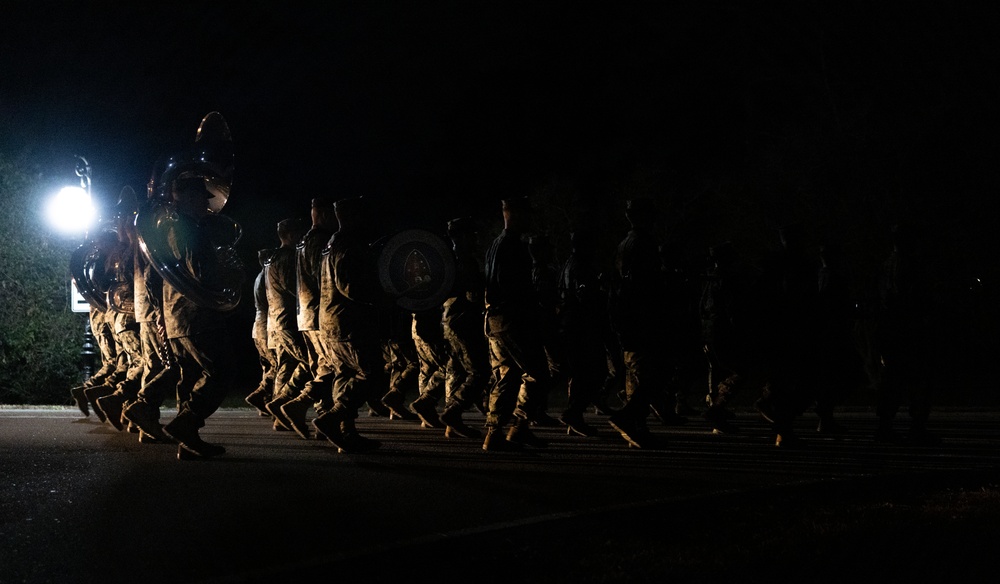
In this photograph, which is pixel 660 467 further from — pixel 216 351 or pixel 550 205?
pixel 550 205

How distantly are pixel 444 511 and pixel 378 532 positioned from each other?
27.8 inches

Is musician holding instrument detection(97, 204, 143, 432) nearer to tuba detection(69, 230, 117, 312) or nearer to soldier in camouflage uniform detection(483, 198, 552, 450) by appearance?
tuba detection(69, 230, 117, 312)

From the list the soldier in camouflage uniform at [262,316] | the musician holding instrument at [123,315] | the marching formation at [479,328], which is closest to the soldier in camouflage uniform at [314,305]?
the marching formation at [479,328]

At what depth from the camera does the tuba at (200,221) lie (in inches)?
382

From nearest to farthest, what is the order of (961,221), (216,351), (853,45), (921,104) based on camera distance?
(216,351) < (961,221) < (921,104) < (853,45)

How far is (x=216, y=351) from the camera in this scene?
970 centimetres

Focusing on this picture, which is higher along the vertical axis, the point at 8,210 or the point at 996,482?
the point at 8,210

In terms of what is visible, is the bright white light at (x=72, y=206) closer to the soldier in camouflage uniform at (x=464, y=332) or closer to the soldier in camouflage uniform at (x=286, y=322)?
the soldier in camouflage uniform at (x=286, y=322)

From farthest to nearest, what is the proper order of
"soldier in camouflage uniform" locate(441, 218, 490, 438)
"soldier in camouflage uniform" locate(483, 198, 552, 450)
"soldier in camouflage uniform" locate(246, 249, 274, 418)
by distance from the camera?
"soldier in camouflage uniform" locate(246, 249, 274, 418)
"soldier in camouflage uniform" locate(441, 218, 490, 438)
"soldier in camouflage uniform" locate(483, 198, 552, 450)

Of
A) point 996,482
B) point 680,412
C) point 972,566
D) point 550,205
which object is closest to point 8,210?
point 680,412

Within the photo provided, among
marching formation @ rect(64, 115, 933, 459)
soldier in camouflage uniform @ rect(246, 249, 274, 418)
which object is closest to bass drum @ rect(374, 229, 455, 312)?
marching formation @ rect(64, 115, 933, 459)

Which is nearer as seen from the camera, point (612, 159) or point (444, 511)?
point (444, 511)

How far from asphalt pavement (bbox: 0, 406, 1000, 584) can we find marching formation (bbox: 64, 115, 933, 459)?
47 centimetres

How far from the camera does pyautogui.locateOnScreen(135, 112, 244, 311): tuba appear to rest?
382 inches
